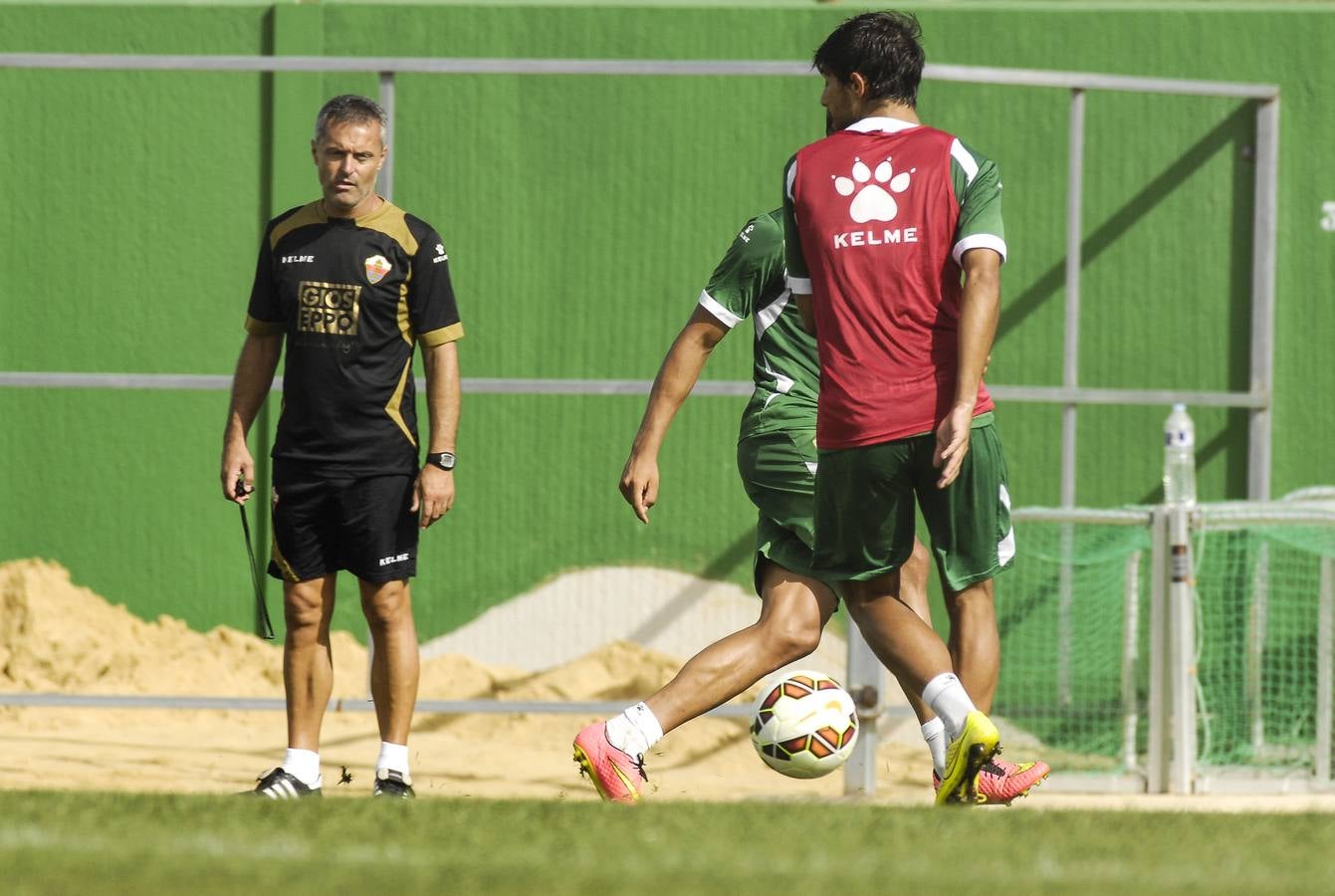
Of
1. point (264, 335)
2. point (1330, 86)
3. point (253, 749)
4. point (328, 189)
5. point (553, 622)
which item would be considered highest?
point (1330, 86)

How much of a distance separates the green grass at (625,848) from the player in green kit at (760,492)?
0.95 m

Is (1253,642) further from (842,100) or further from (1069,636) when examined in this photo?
(842,100)

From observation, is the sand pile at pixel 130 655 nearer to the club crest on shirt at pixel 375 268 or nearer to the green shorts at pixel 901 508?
the club crest on shirt at pixel 375 268

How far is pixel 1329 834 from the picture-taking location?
369 centimetres

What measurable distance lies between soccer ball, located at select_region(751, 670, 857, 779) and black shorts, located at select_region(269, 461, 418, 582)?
1.26 metres

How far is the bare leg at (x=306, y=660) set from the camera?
5.77 metres

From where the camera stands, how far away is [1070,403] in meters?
8.05

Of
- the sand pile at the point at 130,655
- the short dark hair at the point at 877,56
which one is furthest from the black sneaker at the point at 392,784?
the sand pile at the point at 130,655

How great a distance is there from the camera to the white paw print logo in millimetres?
4707

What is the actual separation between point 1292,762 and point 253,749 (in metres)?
4.57

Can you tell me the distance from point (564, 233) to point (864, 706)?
363 centimetres

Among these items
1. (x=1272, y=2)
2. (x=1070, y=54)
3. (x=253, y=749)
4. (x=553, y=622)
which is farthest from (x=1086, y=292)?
(x=253, y=749)

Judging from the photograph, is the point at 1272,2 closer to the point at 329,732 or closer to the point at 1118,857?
the point at 329,732

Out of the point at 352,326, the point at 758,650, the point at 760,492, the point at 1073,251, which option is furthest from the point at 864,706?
the point at 352,326
